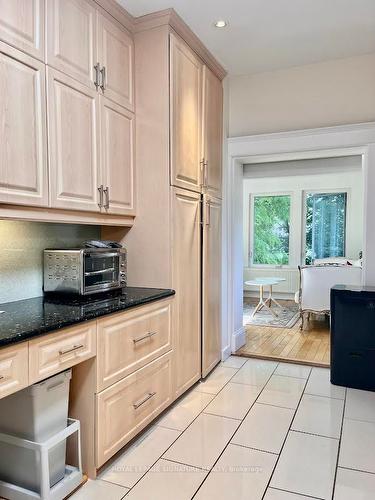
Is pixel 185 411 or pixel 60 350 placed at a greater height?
pixel 60 350

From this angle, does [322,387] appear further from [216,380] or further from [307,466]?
[307,466]

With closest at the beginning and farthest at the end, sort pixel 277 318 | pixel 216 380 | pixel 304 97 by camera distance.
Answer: pixel 216 380 < pixel 304 97 < pixel 277 318

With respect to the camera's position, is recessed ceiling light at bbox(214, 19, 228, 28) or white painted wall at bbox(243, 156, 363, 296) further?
white painted wall at bbox(243, 156, 363, 296)

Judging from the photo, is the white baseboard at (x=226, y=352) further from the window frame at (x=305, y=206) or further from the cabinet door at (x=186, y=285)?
the window frame at (x=305, y=206)

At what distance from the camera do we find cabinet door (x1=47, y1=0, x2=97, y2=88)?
1879 millimetres

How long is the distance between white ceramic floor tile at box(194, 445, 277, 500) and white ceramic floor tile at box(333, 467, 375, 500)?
Answer: 330 millimetres

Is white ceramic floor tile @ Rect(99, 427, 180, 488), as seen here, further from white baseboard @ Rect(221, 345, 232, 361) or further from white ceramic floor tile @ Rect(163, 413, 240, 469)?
white baseboard @ Rect(221, 345, 232, 361)

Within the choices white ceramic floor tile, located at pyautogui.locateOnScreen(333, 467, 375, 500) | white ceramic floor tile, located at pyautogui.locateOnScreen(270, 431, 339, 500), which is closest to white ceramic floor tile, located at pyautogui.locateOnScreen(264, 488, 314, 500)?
white ceramic floor tile, located at pyautogui.locateOnScreen(270, 431, 339, 500)

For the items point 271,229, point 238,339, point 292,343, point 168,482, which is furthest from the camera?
point 271,229

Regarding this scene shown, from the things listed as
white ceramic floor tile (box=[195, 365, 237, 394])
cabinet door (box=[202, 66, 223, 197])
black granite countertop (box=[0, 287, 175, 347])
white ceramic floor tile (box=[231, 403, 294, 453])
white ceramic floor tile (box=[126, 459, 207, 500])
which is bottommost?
white ceramic floor tile (box=[126, 459, 207, 500])

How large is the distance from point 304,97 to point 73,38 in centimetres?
218

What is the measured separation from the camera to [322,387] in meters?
3.00

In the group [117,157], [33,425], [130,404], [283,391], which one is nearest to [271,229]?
[283,391]

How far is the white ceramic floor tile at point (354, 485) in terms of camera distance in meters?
1.74
